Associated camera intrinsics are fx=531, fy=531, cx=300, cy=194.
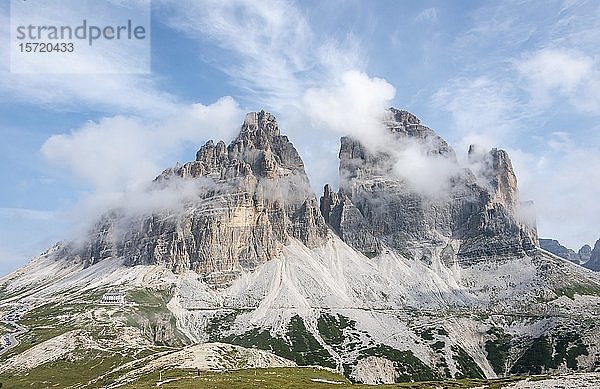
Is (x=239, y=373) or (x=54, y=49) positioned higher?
(x=54, y=49)

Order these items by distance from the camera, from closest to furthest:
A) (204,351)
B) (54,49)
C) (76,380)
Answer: (54,49) < (76,380) < (204,351)

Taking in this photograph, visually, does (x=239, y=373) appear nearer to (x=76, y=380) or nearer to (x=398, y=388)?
(x=398, y=388)

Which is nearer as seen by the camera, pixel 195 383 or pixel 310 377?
pixel 195 383

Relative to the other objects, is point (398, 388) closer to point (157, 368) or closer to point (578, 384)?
point (578, 384)

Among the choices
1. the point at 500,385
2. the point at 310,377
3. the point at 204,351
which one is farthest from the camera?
the point at 204,351

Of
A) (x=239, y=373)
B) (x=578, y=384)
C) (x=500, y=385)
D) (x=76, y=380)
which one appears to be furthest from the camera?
(x=76, y=380)

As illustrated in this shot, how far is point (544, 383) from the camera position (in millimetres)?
118625

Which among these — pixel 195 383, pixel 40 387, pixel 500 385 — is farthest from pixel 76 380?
pixel 500 385

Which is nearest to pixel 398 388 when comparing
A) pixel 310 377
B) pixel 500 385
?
pixel 500 385

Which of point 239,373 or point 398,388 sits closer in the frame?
point 398,388

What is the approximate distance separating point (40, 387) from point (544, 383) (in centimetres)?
15601

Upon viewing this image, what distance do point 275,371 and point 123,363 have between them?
6305 cm

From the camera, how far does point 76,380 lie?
18288cm

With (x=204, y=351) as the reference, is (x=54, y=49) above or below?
above
